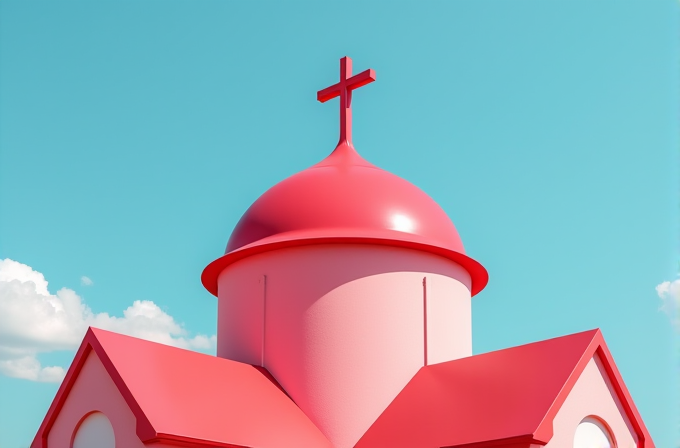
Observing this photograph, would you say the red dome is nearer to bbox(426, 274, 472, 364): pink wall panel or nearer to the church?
the church

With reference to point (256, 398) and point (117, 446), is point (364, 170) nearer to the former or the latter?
point (256, 398)

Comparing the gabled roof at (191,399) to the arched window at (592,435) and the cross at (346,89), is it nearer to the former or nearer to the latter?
the arched window at (592,435)

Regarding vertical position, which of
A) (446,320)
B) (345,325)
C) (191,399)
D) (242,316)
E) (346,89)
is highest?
(346,89)

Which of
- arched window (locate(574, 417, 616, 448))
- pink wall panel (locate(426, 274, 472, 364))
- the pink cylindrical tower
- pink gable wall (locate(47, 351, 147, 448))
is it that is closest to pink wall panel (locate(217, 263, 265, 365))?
the pink cylindrical tower

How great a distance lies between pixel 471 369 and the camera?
18.8 meters

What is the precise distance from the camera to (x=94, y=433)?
17.5 m

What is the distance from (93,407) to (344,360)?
5319 millimetres

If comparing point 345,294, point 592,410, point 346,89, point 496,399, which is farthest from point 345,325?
point 346,89

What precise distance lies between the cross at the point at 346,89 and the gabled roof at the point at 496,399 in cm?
692

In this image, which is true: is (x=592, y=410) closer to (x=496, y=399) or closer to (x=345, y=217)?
(x=496, y=399)

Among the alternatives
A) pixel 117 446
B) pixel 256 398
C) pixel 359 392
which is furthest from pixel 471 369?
pixel 117 446

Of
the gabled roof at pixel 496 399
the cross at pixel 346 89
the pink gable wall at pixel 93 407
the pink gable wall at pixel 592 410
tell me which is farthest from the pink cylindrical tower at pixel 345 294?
the pink gable wall at pixel 93 407

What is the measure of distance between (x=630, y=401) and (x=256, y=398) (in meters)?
7.43

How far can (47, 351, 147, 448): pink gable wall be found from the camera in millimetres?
16609
